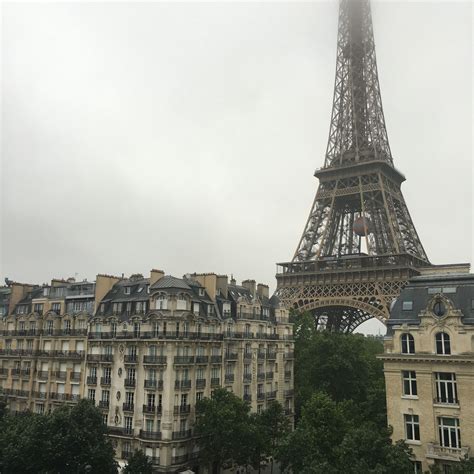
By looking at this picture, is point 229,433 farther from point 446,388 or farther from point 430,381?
point 446,388

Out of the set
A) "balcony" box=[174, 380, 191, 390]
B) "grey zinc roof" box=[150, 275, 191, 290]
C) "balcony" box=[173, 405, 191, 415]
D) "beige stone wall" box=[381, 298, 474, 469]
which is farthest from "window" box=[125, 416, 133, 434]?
"beige stone wall" box=[381, 298, 474, 469]

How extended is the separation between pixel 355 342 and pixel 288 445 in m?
23.3

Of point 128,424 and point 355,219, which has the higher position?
point 355,219

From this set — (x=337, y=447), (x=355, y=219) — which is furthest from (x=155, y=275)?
(x=355, y=219)

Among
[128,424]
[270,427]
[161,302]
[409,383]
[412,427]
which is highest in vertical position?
[161,302]

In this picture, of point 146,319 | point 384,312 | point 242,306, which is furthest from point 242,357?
point 384,312

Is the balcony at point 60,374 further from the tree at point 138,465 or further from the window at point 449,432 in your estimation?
the window at point 449,432

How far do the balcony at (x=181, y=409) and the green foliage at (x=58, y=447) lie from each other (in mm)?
5571

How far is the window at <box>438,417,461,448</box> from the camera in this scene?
1112 inches

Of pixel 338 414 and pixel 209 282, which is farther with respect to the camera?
pixel 209 282

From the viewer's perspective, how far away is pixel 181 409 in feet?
125

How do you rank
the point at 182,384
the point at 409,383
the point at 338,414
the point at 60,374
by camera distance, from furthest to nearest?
the point at 60,374
the point at 182,384
the point at 338,414
the point at 409,383

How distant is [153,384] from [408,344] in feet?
62.8

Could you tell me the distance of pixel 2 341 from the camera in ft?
167
